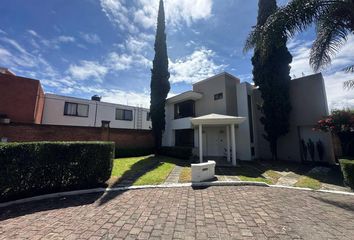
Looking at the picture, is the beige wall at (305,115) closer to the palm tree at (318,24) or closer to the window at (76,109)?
the palm tree at (318,24)

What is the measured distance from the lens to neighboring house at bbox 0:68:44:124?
1534cm

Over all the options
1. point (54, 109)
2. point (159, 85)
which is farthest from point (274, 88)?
point (54, 109)

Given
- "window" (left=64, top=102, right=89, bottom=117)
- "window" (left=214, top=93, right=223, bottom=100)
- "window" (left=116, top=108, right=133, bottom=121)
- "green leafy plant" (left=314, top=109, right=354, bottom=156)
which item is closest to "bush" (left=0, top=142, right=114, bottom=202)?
"window" (left=214, top=93, right=223, bottom=100)

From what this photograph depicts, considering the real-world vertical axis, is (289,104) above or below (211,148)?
above

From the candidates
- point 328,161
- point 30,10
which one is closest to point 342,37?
point 328,161

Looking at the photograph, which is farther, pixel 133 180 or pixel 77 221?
pixel 133 180

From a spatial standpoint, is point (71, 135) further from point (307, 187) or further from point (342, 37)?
point (342, 37)

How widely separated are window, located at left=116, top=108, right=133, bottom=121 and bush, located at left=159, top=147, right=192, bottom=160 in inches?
468

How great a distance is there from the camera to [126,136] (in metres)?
18.3

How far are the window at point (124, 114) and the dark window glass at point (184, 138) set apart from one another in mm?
11465

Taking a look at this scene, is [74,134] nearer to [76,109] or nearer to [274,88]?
[76,109]

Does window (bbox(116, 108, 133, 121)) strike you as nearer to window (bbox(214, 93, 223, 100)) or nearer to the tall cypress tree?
window (bbox(214, 93, 223, 100))

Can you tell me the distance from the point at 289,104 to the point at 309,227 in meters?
13.0

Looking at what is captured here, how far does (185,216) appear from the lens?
4.95m
